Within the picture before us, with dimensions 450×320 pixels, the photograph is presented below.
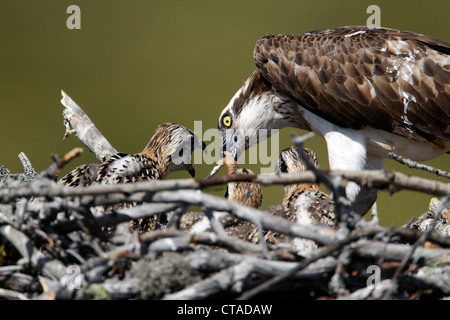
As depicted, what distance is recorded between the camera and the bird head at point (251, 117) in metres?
5.34

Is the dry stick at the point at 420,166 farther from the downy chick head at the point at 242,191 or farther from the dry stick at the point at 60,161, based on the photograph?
the dry stick at the point at 60,161

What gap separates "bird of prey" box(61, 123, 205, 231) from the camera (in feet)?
14.2

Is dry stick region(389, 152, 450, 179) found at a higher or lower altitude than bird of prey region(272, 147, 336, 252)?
higher

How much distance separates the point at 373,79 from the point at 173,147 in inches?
66.1

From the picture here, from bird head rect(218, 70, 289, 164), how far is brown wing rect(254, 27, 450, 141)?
10.1 inches

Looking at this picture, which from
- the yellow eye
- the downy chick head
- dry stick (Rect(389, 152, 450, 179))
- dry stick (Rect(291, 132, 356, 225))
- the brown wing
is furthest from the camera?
the yellow eye

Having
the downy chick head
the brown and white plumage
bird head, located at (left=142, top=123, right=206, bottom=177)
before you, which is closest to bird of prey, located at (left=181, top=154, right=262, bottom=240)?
the downy chick head

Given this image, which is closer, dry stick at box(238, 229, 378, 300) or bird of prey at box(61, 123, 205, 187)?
dry stick at box(238, 229, 378, 300)

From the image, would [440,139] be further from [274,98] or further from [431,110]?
[274,98]

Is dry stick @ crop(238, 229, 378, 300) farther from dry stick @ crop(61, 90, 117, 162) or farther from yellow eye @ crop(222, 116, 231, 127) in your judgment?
dry stick @ crop(61, 90, 117, 162)

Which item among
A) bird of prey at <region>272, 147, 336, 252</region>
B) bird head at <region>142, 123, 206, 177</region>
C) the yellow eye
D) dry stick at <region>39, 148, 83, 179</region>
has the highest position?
dry stick at <region>39, 148, 83, 179</region>

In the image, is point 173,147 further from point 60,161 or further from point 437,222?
point 60,161

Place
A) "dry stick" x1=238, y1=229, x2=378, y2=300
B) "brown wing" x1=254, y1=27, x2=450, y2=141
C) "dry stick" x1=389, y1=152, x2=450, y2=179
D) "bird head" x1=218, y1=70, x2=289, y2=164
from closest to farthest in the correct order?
"dry stick" x1=238, y1=229, x2=378, y2=300, "dry stick" x1=389, y1=152, x2=450, y2=179, "brown wing" x1=254, y1=27, x2=450, y2=141, "bird head" x1=218, y1=70, x2=289, y2=164
